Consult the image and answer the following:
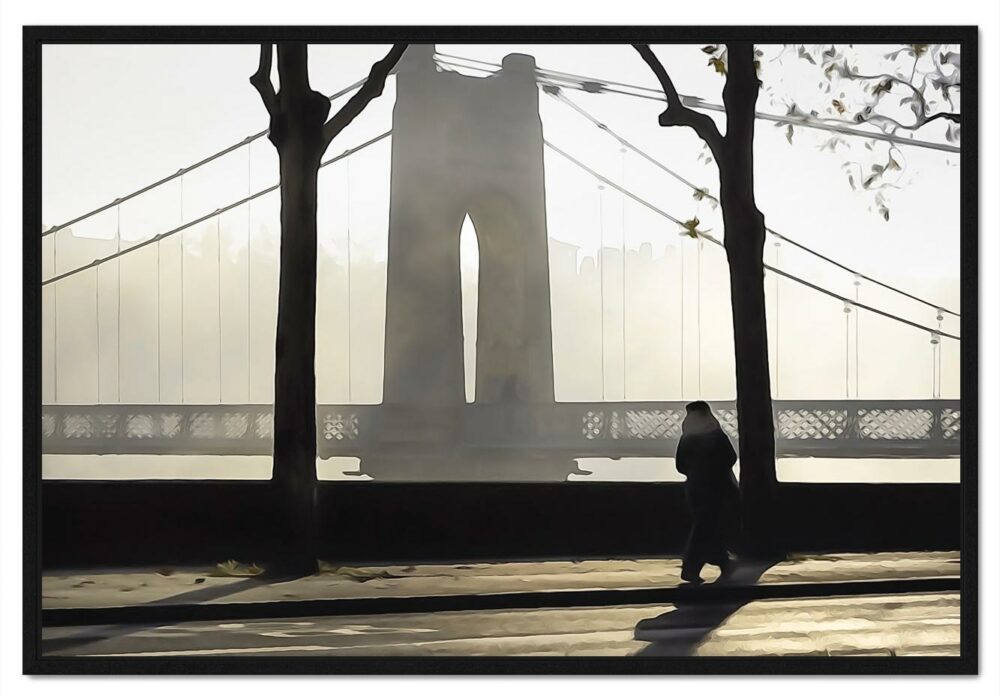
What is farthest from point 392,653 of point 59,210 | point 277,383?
point 59,210

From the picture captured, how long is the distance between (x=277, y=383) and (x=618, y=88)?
1.27 m

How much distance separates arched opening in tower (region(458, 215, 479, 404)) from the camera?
281 cm

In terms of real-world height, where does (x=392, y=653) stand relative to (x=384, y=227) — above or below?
below

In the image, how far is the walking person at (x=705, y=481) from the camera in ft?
9.24

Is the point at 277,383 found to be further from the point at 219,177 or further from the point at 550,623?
the point at 550,623

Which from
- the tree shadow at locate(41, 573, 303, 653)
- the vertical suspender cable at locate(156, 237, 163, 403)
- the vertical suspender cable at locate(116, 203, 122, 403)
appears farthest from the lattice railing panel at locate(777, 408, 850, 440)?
the vertical suspender cable at locate(116, 203, 122, 403)

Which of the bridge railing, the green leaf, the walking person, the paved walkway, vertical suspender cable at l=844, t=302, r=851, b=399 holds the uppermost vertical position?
the green leaf

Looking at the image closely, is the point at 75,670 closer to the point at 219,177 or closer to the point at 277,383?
the point at 277,383

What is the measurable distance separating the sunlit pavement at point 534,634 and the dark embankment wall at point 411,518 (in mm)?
174

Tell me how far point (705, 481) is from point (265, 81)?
5.54 feet

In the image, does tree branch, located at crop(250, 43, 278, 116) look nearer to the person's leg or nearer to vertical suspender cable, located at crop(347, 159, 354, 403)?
vertical suspender cable, located at crop(347, 159, 354, 403)

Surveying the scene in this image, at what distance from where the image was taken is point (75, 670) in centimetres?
284

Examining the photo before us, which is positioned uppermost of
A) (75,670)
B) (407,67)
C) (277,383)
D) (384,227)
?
(407,67)
